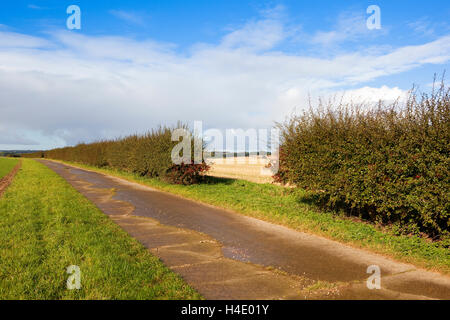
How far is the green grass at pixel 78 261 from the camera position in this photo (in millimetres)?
3961

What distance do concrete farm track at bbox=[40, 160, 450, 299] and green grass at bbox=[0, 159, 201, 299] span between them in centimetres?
36

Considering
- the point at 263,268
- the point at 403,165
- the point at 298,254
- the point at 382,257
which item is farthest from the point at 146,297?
the point at 403,165

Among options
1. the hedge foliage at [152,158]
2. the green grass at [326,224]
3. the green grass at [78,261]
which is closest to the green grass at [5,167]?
the hedge foliage at [152,158]

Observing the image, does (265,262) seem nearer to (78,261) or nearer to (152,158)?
(78,261)

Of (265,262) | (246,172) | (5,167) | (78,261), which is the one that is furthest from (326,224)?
(5,167)

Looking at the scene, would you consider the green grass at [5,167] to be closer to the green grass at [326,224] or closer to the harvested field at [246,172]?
the harvested field at [246,172]

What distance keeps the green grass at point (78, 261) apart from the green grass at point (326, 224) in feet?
12.9

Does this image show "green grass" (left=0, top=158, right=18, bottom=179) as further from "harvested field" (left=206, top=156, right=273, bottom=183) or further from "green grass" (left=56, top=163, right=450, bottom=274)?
"green grass" (left=56, top=163, right=450, bottom=274)

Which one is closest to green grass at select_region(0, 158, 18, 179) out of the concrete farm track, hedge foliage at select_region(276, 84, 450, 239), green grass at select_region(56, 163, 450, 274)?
green grass at select_region(56, 163, 450, 274)

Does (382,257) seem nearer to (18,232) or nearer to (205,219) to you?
(205,219)

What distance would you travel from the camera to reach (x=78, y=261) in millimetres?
5000

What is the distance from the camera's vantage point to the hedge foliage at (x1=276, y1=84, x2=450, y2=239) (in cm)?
601

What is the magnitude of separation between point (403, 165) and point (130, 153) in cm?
2105
